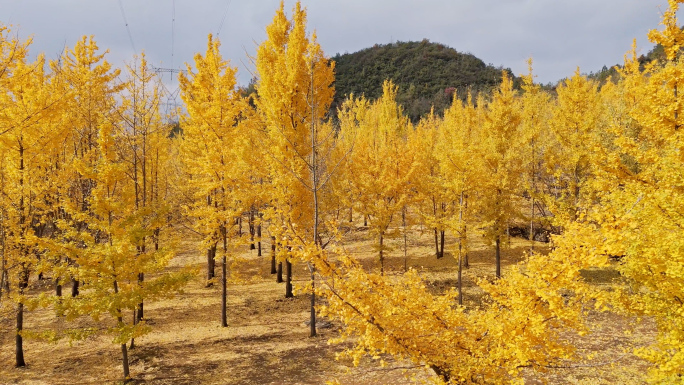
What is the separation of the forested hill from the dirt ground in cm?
5408

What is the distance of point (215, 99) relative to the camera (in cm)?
1241

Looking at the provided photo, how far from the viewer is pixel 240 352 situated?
1116 cm

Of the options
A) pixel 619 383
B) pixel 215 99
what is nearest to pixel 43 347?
pixel 215 99

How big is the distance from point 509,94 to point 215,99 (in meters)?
12.4

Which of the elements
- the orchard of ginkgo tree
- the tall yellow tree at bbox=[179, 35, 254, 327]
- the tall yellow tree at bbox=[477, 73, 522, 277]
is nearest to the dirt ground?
the orchard of ginkgo tree

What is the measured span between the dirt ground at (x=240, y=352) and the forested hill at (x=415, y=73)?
54.1 metres

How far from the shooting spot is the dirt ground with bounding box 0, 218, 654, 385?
9250 millimetres

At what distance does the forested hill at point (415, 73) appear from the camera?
71.1m

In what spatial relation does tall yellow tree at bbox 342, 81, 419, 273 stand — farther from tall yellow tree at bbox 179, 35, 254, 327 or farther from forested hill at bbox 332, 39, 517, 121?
forested hill at bbox 332, 39, 517, 121

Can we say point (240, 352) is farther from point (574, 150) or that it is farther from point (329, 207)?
point (574, 150)

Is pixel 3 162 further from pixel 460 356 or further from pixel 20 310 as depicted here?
pixel 460 356

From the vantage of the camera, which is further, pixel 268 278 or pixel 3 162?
pixel 268 278

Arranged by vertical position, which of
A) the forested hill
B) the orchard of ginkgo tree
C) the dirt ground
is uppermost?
the forested hill

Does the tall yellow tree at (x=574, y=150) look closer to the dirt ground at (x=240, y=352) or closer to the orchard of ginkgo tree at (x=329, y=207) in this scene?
the orchard of ginkgo tree at (x=329, y=207)
